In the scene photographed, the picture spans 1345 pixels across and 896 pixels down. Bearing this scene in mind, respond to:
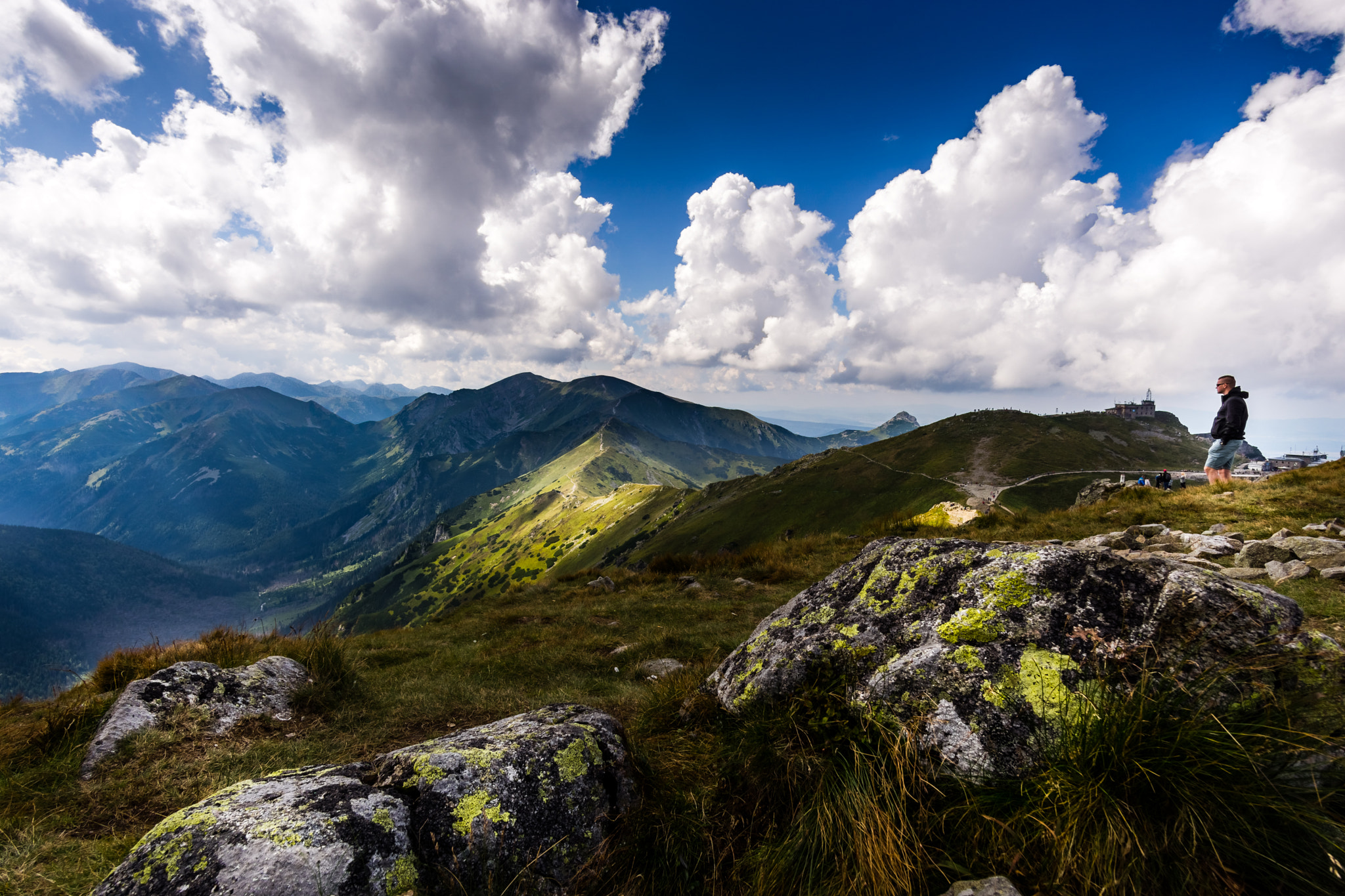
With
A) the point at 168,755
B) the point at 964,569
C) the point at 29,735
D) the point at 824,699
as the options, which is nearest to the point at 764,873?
the point at 824,699

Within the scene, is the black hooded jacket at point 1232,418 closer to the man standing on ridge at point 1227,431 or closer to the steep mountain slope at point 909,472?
the man standing on ridge at point 1227,431

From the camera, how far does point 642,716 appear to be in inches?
242

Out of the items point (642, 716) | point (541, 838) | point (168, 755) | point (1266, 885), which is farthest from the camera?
point (642, 716)

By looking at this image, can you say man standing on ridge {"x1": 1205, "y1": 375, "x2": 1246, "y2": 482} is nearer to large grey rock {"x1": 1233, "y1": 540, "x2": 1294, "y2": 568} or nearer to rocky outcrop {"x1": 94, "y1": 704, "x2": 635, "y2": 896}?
large grey rock {"x1": 1233, "y1": 540, "x2": 1294, "y2": 568}

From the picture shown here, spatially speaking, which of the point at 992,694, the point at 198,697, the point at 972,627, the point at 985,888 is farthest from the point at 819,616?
the point at 198,697

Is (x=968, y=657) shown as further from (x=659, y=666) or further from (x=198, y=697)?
(x=198, y=697)

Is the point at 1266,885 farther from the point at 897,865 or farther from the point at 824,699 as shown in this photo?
the point at 824,699

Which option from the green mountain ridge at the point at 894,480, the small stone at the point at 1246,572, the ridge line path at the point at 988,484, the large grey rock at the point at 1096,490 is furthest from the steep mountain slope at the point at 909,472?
the small stone at the point at 1246,572

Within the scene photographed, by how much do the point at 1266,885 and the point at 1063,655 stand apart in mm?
1565

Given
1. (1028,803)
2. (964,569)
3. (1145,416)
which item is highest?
(1145,416)

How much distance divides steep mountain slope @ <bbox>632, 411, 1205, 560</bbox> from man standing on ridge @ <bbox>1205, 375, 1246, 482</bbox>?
200 ft

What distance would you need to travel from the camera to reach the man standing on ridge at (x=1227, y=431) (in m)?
15.4

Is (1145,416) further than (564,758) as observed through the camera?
Yes

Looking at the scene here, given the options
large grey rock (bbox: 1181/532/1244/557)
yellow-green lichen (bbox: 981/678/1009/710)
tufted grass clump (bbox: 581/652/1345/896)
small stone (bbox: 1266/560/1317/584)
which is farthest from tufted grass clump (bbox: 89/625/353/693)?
large grey rock (bbox: 1181/532/1244/557)
